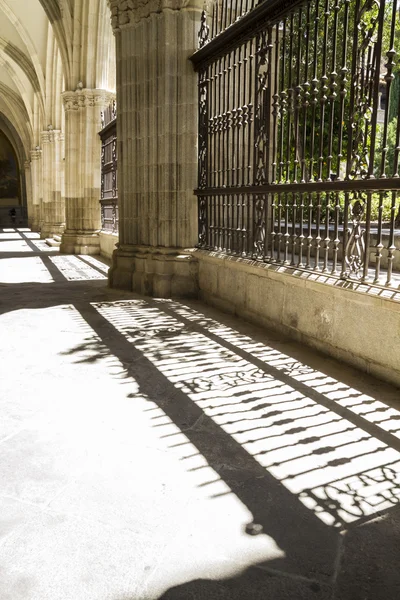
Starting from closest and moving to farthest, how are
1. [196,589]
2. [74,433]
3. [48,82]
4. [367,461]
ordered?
[196,589], [367,461], [74,433], [48,82]

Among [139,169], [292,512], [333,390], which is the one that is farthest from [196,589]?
[139,169]

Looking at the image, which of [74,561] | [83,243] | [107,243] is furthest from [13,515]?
[83,243]

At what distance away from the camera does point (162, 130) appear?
7305mm

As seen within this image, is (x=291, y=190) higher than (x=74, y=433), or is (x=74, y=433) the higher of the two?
(x=291, y=190)

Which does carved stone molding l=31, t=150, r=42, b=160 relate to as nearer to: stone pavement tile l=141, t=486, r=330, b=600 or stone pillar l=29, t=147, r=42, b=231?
stone pillar l=29, t=147, r=42, b=231

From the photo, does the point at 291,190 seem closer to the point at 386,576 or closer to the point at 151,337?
the point at 151,337

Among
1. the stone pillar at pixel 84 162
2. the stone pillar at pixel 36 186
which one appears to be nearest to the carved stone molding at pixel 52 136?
the stone pillar at pixel 84 162

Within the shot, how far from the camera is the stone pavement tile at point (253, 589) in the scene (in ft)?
5.56

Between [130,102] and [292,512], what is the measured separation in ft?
22.1

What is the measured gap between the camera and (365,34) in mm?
4047

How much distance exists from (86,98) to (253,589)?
44.3 ft

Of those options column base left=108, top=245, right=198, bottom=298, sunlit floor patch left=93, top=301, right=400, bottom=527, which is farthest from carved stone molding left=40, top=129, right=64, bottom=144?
sunlit floor patch left=93, top=301, right=400, bottom=527

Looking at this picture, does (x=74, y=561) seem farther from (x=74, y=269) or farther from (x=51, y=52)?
(x=51, y=52)

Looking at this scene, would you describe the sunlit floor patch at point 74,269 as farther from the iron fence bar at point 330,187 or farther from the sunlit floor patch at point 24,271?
the iron fence bar at point 330,187
